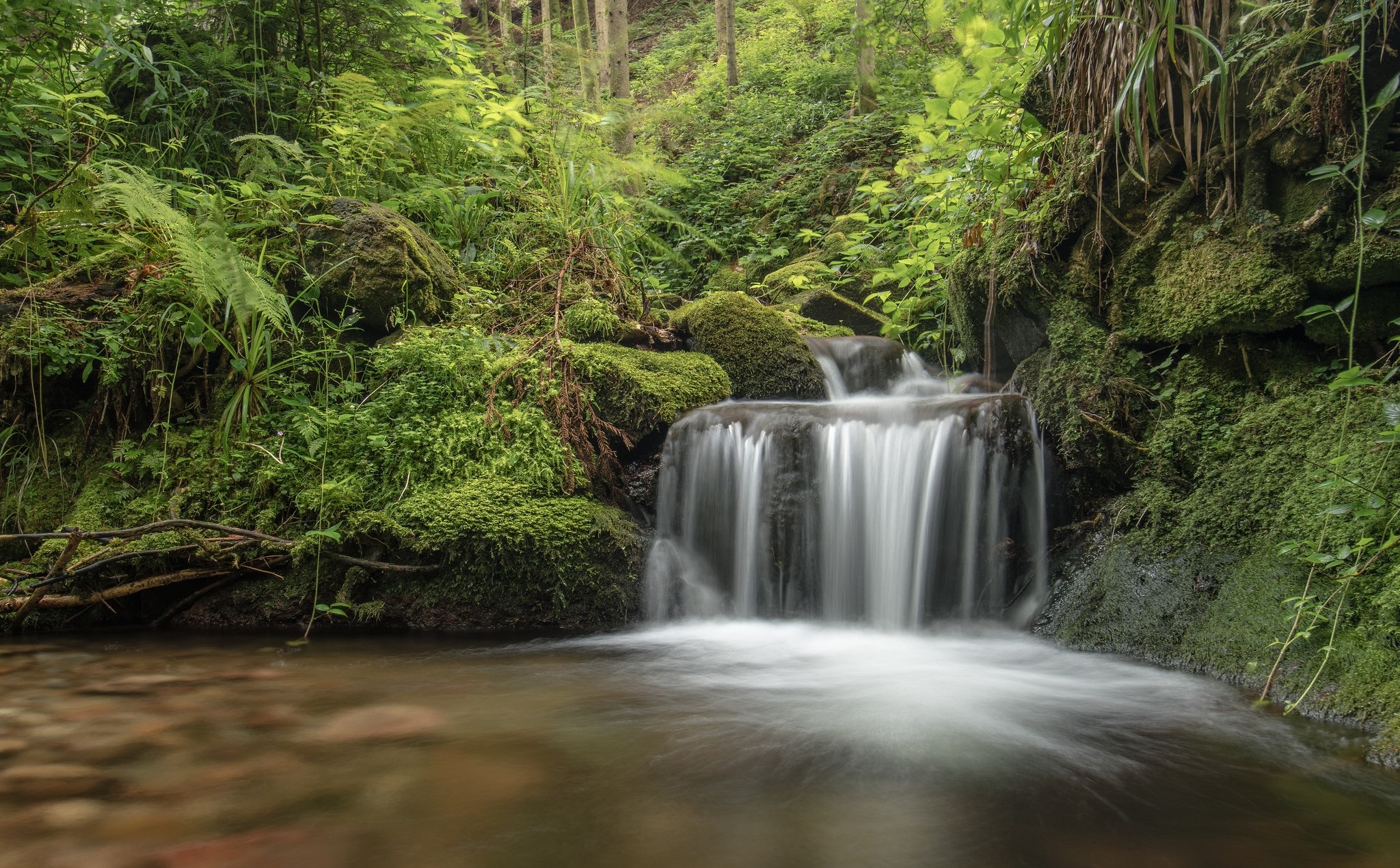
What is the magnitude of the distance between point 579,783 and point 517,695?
34.9 inches

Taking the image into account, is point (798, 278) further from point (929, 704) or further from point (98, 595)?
point (98, 595)

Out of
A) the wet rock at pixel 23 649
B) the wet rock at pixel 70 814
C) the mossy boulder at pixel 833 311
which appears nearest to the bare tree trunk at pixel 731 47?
the mossy boulder at pixel 833 311

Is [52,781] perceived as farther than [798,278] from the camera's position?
No

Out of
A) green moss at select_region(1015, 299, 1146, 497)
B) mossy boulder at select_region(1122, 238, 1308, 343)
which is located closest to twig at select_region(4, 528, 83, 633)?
green moss at select_region(1015, 299, 1146, 497)

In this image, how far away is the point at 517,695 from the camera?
312 cm

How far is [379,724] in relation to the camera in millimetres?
2758

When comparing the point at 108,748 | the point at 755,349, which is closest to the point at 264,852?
the point at 108,748

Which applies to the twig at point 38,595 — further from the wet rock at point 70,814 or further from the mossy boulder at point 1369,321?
the mossy boulder at point 1369,321

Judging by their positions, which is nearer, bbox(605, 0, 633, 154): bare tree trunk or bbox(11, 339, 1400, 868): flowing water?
bbox(11, 339, 1400, 868): flowing water

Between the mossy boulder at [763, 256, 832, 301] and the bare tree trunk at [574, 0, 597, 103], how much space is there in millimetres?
2606

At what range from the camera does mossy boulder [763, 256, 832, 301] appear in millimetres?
7629

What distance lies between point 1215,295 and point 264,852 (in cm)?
423

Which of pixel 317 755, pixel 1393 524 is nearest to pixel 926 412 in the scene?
pixel 1393 524

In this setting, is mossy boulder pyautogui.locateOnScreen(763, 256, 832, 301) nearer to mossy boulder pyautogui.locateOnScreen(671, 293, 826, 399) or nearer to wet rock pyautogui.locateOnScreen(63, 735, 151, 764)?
mossy boulder pyautogui.locateOnScreen(671, 293, 826, 399)
